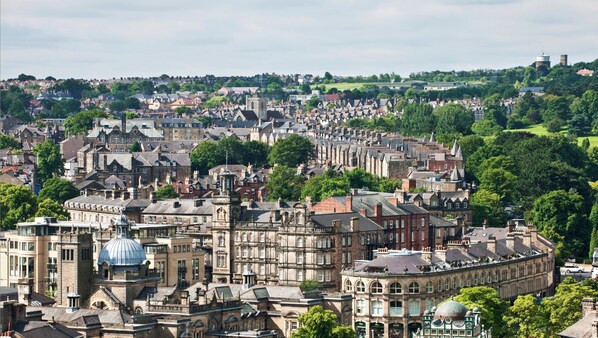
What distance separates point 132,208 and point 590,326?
67140 mm

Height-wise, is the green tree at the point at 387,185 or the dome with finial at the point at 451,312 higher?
the dome with finial at the point at 451,312

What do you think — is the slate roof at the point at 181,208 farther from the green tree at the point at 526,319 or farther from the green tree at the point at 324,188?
the green tree at the point at 526,319

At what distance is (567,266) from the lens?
150m

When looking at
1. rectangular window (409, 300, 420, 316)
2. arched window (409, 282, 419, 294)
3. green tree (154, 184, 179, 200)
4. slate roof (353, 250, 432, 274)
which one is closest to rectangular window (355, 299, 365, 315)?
slate roof (353, 250, 432, 274)

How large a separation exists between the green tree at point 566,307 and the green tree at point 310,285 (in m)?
15.1

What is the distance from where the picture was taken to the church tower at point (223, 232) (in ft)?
437

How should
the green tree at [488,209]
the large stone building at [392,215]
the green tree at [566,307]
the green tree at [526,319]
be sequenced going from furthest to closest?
the green tree at [488,209] → the large stone building at [392,215] → the green tree at [526,319] → the green tree at [566,307]

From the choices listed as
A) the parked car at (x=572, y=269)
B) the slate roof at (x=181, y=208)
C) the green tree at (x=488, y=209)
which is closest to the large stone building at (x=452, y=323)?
the parked car at (x=572, y=269)

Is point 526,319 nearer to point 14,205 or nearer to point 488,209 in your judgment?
point 488,209

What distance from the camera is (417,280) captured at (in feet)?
389

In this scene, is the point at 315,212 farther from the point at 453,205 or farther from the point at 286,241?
the point at 453,205

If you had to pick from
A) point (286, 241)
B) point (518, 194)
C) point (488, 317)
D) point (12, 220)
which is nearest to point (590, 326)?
point (488, 317)

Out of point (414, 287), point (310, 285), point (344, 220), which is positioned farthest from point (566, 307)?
point (344, 220)

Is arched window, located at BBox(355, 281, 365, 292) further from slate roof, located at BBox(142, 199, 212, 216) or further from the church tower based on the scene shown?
slate roof, located at BBox(142, 199, 212, 216)
